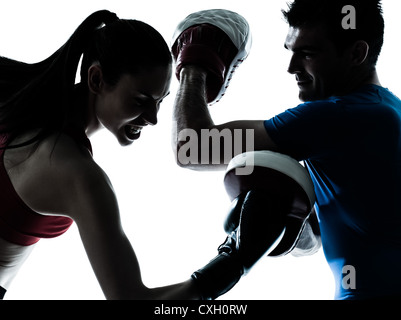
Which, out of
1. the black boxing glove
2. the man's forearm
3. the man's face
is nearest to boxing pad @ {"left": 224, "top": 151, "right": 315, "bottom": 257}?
the black boxing glove

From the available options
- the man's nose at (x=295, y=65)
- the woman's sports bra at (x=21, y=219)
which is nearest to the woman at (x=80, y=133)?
the woman's sports bra at (x=21, y=219)

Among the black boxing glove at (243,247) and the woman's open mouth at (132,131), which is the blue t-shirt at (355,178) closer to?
the black boxing glove at (243,247)

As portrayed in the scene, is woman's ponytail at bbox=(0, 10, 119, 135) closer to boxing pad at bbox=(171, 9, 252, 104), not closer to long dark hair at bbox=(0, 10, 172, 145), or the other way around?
long dark hair at bbox=(0, 10, 172, 145)

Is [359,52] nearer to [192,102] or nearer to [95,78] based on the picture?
[192,102]

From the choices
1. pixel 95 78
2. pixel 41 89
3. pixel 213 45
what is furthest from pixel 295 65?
pixel 41 89

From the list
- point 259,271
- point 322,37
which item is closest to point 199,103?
point 322,37

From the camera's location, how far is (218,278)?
0.92 meters

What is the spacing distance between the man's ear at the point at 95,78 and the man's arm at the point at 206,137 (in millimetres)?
239

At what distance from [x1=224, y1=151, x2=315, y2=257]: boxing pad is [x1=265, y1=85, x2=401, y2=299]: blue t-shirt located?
0.24 ft

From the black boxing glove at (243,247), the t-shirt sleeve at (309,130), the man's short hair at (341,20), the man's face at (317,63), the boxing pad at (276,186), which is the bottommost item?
the black boxing glove at (243,247)

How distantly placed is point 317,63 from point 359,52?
0.10 metres

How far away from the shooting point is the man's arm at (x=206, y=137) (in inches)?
46.3
